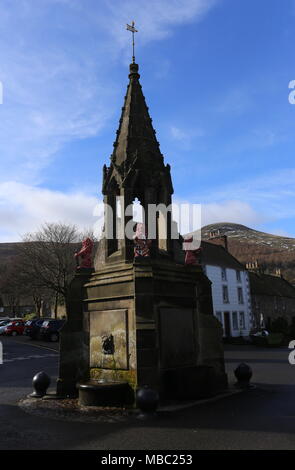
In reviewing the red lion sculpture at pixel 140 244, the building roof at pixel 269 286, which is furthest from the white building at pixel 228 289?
the red lion sculpture at pixel 140 244

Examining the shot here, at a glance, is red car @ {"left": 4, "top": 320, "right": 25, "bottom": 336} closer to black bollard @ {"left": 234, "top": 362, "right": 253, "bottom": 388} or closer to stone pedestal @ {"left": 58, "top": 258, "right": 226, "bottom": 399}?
stone pedestal @ {"left": 58, "top": 258, "right": 226, "bottom": 399}

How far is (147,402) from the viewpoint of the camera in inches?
305

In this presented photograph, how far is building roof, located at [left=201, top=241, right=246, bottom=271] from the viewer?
41.2 metres

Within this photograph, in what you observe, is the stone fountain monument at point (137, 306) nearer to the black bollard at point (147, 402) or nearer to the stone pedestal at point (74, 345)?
the stone pedestal at point (74, 345)

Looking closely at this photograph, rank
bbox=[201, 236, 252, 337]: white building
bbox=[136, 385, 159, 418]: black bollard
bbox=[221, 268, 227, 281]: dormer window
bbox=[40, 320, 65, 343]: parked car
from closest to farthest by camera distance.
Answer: bbox=[136, 385, 159, 418]: black bollard < bbox=[40, 320, 65, 343]: parked car < bbox=[201, 236, 252, 337]: white building < bbox=[221, 268, 227, 281]: dormer window

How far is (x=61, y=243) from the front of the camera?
43.6m

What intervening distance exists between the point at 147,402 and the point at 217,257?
36.7m

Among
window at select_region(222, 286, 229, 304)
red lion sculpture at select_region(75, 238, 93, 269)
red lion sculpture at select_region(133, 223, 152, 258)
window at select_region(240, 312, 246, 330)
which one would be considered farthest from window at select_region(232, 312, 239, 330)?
red lion sculpture at select_region(133, 223, 152, 258)

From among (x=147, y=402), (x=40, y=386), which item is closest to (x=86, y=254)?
(x=40, y=386)

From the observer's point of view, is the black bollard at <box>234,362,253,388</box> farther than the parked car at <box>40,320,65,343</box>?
No

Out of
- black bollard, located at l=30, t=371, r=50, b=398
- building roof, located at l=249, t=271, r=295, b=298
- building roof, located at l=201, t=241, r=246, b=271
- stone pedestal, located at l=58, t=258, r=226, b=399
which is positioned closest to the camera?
stone pedestal, located at l=58, t=258, r=226, b=399

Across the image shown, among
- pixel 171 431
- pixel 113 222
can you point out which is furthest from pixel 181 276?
pixel 171 431

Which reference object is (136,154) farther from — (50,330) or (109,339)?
(50,330)

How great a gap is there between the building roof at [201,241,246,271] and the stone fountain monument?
29.0 m
